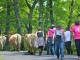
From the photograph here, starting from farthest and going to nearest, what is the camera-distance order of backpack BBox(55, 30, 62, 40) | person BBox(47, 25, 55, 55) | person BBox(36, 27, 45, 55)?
person BBox(36, 27, 45, 55) < person BBox(47, 25, 55, 55) < backpack BBox(55, 30, 62, 40)

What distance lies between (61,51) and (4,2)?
2378 centimetres

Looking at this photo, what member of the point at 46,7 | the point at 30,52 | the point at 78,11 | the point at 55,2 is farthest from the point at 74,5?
the point at 30,52

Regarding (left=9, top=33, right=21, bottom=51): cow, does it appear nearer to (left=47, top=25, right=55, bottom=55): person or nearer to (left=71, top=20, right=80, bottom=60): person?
(left=47, top=25, right=55, bottom=55): person

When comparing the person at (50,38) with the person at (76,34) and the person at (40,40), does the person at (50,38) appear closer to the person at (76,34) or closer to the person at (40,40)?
the person at (40,40)

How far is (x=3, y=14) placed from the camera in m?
41.2

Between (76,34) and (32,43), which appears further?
(32,43)

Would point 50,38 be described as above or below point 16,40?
below

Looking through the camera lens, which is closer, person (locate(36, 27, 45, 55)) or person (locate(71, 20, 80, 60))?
person (locate(71, 20, 80, 60))

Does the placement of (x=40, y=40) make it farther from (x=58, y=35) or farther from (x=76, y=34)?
(x=76, y=34)

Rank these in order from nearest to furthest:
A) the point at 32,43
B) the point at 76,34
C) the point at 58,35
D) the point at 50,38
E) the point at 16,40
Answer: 1. the point at 76,34
2. the point at 58,35
3. the point at 50,38
4. the point at 32,43
5. the point at 16,40

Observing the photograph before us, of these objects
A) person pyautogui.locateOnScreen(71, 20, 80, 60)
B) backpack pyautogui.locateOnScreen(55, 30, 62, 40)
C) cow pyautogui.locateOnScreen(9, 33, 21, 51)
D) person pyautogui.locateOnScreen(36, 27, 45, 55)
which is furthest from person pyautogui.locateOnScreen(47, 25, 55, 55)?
cow pyautogui.locateOnScreen(9, 33, 21, 51)

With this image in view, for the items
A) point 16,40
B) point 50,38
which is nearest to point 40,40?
point 50,38

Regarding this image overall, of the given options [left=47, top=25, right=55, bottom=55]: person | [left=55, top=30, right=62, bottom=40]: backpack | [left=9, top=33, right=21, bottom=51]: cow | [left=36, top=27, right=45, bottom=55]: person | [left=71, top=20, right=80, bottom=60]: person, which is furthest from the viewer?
[left=9, top=33, right=21, bottom=51]: cow

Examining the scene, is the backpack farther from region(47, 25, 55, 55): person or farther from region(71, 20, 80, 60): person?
region(47, 25, 55, 55): person
